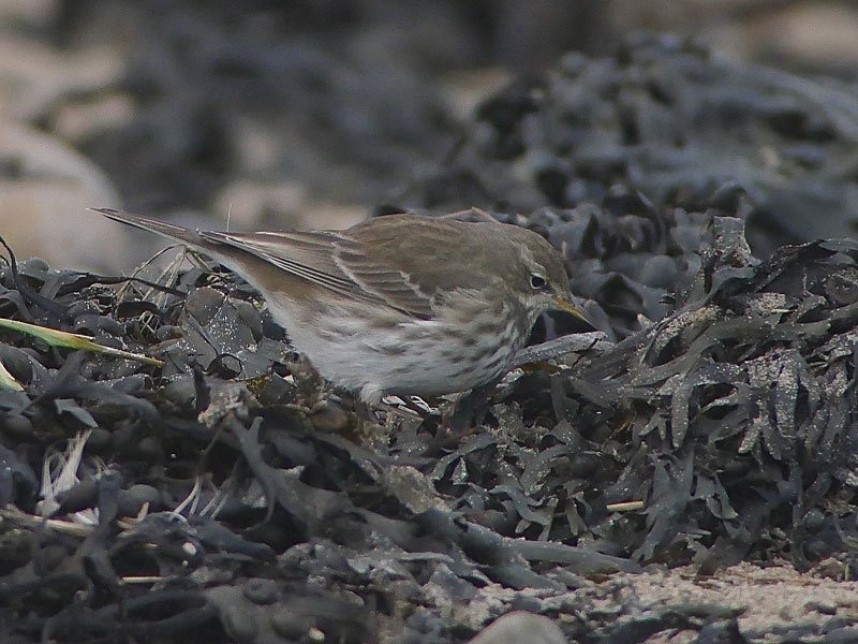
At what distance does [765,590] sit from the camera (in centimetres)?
441

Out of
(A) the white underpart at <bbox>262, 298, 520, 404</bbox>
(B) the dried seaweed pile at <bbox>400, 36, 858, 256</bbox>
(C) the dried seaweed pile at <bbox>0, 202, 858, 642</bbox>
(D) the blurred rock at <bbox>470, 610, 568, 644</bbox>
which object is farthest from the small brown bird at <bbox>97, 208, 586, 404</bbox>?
(B) the dried seaweed pile at <bbox>400, 36, 858, 256</bbox>

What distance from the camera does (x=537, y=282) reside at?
18.8 feet

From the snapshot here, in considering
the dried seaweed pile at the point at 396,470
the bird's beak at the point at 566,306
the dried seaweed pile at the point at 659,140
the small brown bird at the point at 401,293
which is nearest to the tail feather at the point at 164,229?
the small brown bird at the point at 401,293

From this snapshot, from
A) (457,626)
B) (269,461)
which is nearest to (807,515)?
(457,626)

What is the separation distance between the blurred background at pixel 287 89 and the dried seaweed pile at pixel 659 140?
0.05 metres

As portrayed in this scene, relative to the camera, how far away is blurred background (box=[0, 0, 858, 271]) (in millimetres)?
9148

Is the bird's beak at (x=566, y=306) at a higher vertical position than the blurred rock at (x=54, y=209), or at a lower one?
higher

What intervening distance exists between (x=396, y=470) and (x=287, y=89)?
821 centimetres

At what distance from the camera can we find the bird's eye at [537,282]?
18.7 ft

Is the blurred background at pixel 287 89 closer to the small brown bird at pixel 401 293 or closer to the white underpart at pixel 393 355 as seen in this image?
the small brown bird at pixel 401 293

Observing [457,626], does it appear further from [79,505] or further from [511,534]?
[79,505]

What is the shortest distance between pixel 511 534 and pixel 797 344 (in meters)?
1.23

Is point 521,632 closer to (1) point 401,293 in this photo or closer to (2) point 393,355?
(2) point 393,355

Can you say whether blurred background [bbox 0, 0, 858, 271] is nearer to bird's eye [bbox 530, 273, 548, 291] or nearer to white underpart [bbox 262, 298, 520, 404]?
bird's eye [bbox 530, 273, 548, 291]
